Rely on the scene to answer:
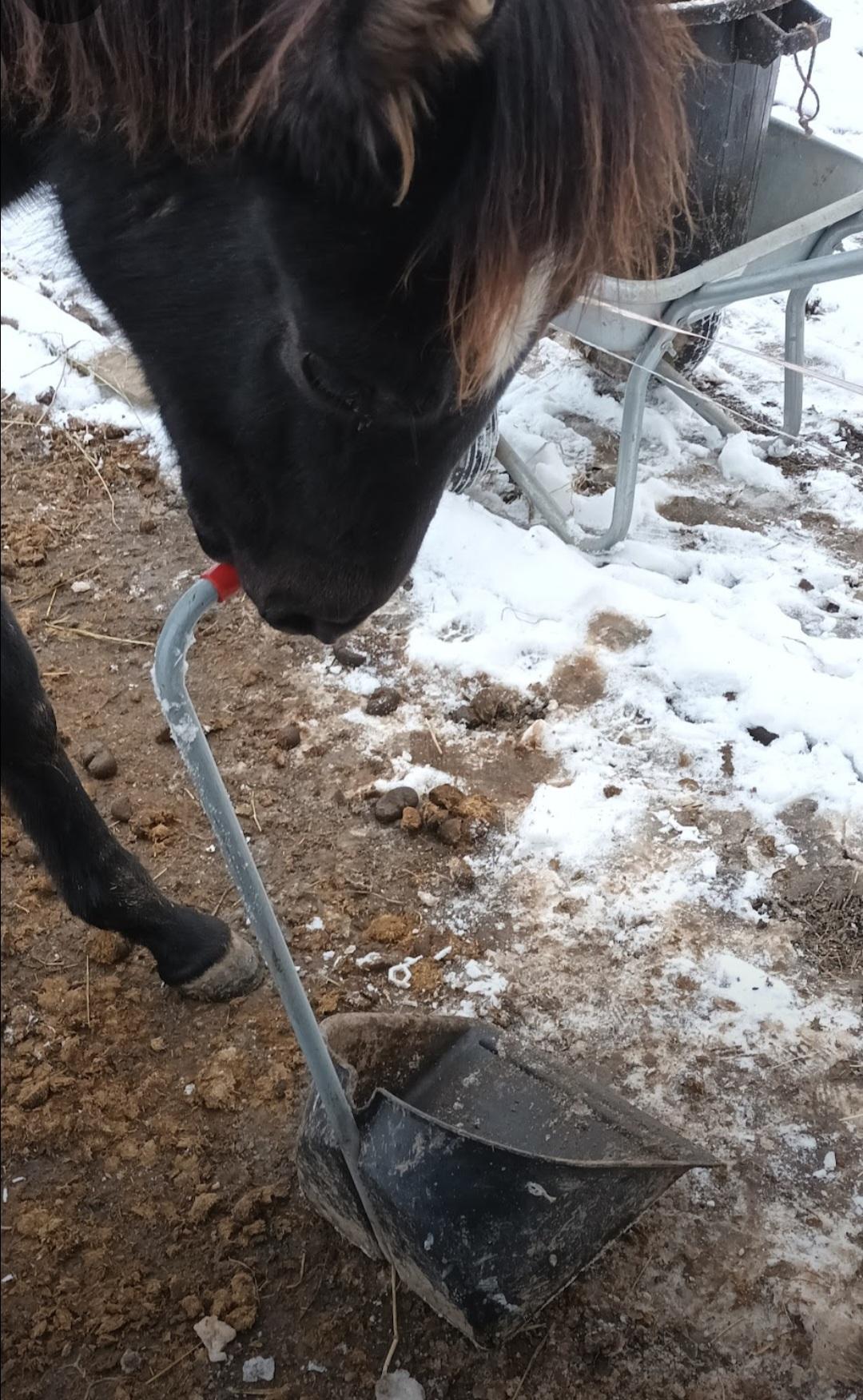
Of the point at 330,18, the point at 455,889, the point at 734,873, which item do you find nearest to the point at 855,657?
the point at 734,873

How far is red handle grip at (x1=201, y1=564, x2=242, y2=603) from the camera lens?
3.99 feet

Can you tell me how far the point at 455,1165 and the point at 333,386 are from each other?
970 millimetres

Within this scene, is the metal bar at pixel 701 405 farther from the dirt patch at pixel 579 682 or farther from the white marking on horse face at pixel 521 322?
the white marking on horse face at pixel 521 322

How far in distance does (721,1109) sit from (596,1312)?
1.34 feet

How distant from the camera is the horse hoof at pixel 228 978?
75.3 inches

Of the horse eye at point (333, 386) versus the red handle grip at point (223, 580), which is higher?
the horse eye at point (333, 386)

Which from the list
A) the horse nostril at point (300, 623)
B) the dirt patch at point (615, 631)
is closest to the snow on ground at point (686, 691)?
the dirt patch at point (615, 631)

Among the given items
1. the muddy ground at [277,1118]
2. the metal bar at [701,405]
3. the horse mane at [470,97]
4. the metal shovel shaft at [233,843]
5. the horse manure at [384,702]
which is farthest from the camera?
the metal bar at [701,405]

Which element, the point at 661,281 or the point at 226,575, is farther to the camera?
the point at 661,281

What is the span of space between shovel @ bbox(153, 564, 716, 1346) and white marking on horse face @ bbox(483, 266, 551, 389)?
406mm

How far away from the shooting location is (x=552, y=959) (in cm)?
198

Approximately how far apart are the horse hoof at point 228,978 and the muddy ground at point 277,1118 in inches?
1.1

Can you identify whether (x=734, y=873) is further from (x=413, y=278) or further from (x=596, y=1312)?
(x=413, y=278)

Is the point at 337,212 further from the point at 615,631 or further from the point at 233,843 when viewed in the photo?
the point at 615,631
